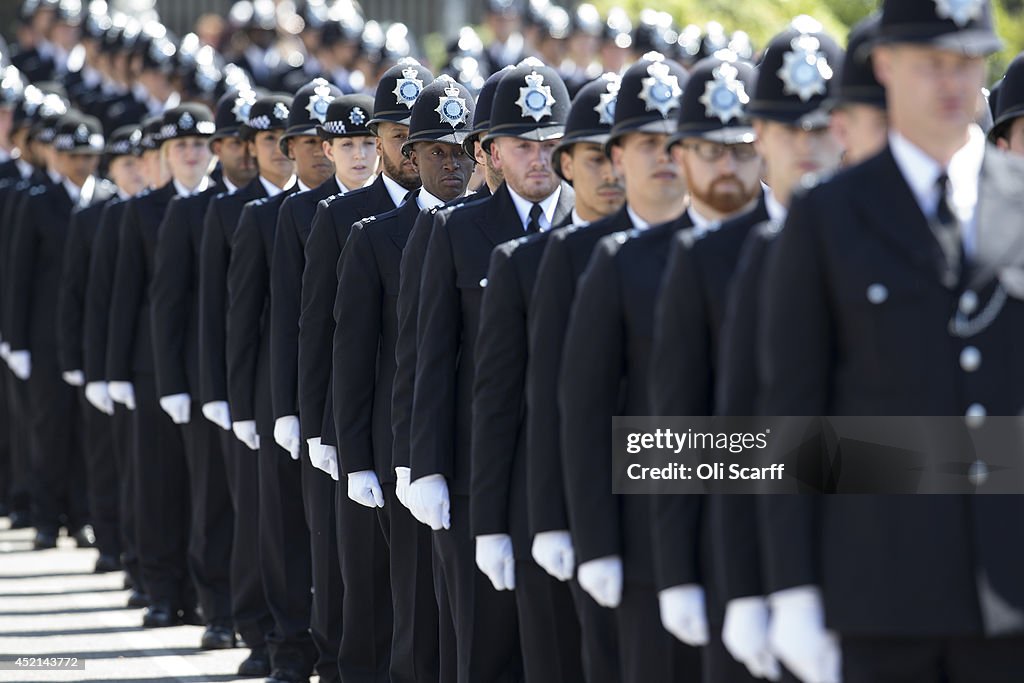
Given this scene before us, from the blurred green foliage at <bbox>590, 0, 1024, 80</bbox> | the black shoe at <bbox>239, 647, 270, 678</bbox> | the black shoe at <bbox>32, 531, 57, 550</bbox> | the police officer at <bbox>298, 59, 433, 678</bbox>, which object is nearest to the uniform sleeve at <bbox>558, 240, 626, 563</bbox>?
the police officer at <bbox>298, 59, 433, 678</bbox>

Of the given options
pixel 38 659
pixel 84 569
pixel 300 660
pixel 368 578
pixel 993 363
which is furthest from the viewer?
pixel 84 569

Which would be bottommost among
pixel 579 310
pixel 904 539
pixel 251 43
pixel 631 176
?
pixel 904 539

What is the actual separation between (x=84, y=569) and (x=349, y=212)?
430 cm

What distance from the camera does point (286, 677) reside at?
26.2ft

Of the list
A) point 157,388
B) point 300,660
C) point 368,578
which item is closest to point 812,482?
point 368,578

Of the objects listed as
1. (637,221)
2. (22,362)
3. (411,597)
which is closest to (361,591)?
(411,597)

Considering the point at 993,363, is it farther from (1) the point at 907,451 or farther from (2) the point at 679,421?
(2) the point at 679,421

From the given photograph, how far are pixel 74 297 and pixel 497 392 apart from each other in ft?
19.6

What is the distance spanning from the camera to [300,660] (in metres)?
8.06

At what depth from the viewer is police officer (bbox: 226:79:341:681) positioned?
813 cm

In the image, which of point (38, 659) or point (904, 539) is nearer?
point (904, 539)

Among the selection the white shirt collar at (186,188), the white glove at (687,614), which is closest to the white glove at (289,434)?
the white shirt collar at (186,188)

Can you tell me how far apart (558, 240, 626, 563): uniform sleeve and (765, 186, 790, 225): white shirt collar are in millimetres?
461

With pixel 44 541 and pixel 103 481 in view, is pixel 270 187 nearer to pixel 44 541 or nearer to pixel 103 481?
pixel 103 481
